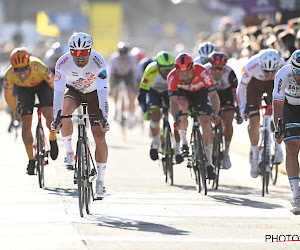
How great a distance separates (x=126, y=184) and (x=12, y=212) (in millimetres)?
3331

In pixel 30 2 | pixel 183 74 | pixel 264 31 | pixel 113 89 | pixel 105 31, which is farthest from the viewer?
pixel 30 2

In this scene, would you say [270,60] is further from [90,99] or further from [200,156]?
[90,99]

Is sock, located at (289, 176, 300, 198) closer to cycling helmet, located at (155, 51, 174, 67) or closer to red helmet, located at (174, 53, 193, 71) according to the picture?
red helmet, located at (174, 53, 193, 71)

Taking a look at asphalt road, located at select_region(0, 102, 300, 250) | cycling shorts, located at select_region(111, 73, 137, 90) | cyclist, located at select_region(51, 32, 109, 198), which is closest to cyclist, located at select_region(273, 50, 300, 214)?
asphalt road, located at select_region(0, 102, 300, 250)

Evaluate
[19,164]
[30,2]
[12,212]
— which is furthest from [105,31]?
[12,212]

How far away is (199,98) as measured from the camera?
549 inches

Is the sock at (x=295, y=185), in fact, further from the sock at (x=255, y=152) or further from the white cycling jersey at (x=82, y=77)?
the sock at (x=255, y=152)

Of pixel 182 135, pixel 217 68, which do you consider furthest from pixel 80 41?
pixel 217 68

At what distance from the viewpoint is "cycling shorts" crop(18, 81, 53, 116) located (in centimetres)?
1422

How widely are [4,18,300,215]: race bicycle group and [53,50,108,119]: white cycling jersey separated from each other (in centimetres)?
1

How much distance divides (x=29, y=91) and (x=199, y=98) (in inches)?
92.5

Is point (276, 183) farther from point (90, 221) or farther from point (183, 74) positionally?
point (90, 221)

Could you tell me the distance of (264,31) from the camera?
21047mm

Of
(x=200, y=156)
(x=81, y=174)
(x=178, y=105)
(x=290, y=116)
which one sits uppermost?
(x=178, y=105)
